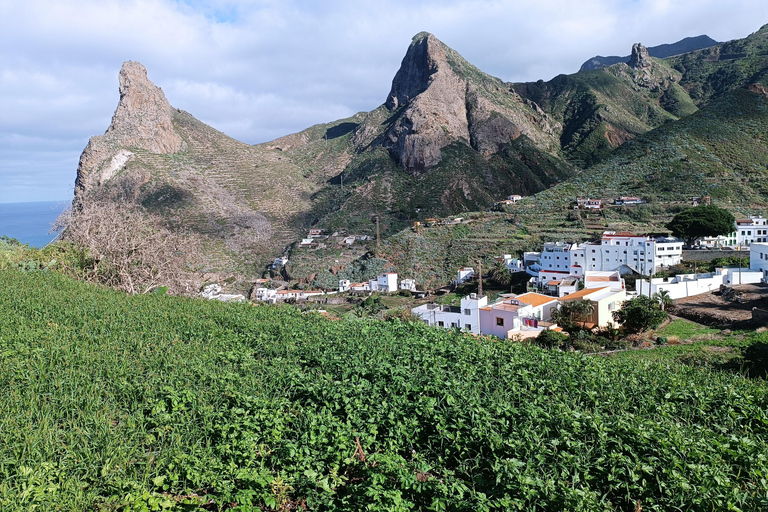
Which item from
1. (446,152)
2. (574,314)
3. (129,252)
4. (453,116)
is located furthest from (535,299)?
(453,116)

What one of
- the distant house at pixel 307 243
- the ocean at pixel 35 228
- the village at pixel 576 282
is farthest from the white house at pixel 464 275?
the ocean at pixel 35 228

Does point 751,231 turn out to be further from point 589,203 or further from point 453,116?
point 453,116

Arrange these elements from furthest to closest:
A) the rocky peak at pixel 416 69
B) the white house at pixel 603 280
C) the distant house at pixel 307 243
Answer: the rocky peak at pixel 416 69 → the distant house at pixel 307 243 → the white house at pixel 603 280

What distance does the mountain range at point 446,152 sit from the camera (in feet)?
165

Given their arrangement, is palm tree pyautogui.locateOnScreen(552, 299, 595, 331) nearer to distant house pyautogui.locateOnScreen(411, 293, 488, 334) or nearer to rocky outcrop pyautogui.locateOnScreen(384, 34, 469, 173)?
distant house pyautogui.locateOnScreen(411, 293, 488, 334)

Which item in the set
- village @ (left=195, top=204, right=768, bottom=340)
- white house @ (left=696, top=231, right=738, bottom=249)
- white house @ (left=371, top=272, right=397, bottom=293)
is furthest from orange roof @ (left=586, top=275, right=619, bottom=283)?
white house @ (left=371, top=272, right=397, bottom=293)

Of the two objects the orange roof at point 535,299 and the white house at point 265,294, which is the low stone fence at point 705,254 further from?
the white house at point 265,294

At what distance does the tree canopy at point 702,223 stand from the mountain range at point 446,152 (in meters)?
9.79

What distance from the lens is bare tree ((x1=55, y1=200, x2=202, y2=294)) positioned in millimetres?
13133

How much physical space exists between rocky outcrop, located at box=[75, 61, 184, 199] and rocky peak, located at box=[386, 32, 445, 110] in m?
49.5

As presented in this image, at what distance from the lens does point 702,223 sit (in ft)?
109

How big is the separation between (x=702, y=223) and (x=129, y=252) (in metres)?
37.4

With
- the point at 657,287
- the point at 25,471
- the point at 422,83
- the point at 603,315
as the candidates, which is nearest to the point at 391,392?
the point at 25,471

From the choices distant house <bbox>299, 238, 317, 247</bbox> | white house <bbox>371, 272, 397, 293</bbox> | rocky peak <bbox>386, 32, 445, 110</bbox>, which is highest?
rocky peak <bbox>386, 32, 445, 110</bbox>
